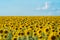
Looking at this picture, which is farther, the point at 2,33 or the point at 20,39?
the point at 2,33

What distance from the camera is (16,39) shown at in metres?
6.82

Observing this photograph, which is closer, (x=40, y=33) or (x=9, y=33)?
(x=40, y=33)

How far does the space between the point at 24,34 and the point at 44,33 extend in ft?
2.00

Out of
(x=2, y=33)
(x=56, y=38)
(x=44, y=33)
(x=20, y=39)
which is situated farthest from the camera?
(x=2, y=33)

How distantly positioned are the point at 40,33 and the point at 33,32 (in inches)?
12.8

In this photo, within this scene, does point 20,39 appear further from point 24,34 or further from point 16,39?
point 24,34

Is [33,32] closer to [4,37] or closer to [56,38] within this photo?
[4,37]

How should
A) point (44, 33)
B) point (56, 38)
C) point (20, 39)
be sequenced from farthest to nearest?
point (44, 33) → point (20, 39) → point (56, 38)

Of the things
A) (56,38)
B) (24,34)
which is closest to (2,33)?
(24,34)

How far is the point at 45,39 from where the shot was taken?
267 inches


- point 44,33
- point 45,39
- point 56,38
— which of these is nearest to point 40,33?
point 44,33

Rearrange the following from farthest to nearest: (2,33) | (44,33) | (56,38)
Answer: (2,33)
(44,33)
(56,38)

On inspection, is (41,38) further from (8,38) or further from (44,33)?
(8,38)

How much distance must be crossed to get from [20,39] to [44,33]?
0.92m
